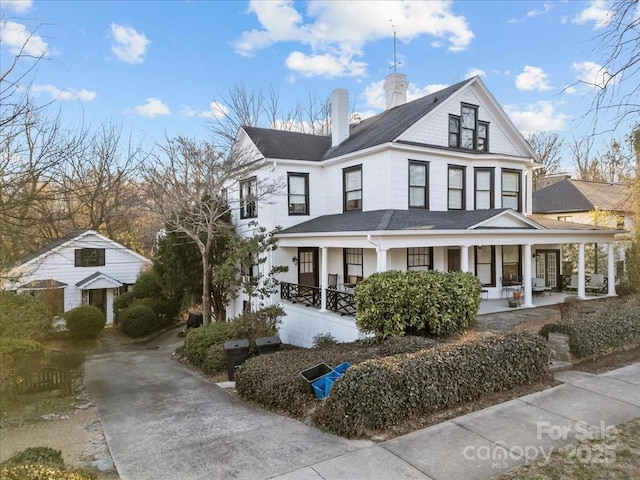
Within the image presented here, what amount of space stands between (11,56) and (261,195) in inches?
406

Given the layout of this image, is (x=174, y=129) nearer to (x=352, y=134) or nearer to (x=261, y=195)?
(x=261, y=195)

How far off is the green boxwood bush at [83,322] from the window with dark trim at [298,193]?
1157 cm

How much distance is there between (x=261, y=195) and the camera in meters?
15.4

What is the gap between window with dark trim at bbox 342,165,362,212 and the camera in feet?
50.1

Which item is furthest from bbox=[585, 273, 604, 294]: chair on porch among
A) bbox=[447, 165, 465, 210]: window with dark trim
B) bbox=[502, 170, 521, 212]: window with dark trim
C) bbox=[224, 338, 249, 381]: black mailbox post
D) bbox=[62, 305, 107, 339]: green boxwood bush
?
bbox=[62, 305, 107, 339]: green boxwood bush

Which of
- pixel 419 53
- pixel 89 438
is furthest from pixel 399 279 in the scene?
pixel 419 53

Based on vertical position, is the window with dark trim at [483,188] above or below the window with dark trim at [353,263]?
above

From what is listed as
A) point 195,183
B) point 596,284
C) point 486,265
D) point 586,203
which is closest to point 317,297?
point 195,183

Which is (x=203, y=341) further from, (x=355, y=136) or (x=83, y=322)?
(x=355, y=136)

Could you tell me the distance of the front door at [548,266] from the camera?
1833cm

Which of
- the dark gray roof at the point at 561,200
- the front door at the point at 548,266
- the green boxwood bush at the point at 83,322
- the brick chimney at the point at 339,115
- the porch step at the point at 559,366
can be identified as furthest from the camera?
the dark gray roof at the point at 561,200

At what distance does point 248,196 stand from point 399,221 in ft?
25.4

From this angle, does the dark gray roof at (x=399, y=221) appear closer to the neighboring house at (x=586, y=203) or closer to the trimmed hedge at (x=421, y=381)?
the trimmed hedge at (x=421, y=381)

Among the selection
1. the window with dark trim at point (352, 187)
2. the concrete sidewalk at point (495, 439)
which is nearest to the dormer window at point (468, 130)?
the window with dark trim at point (352, 187)
